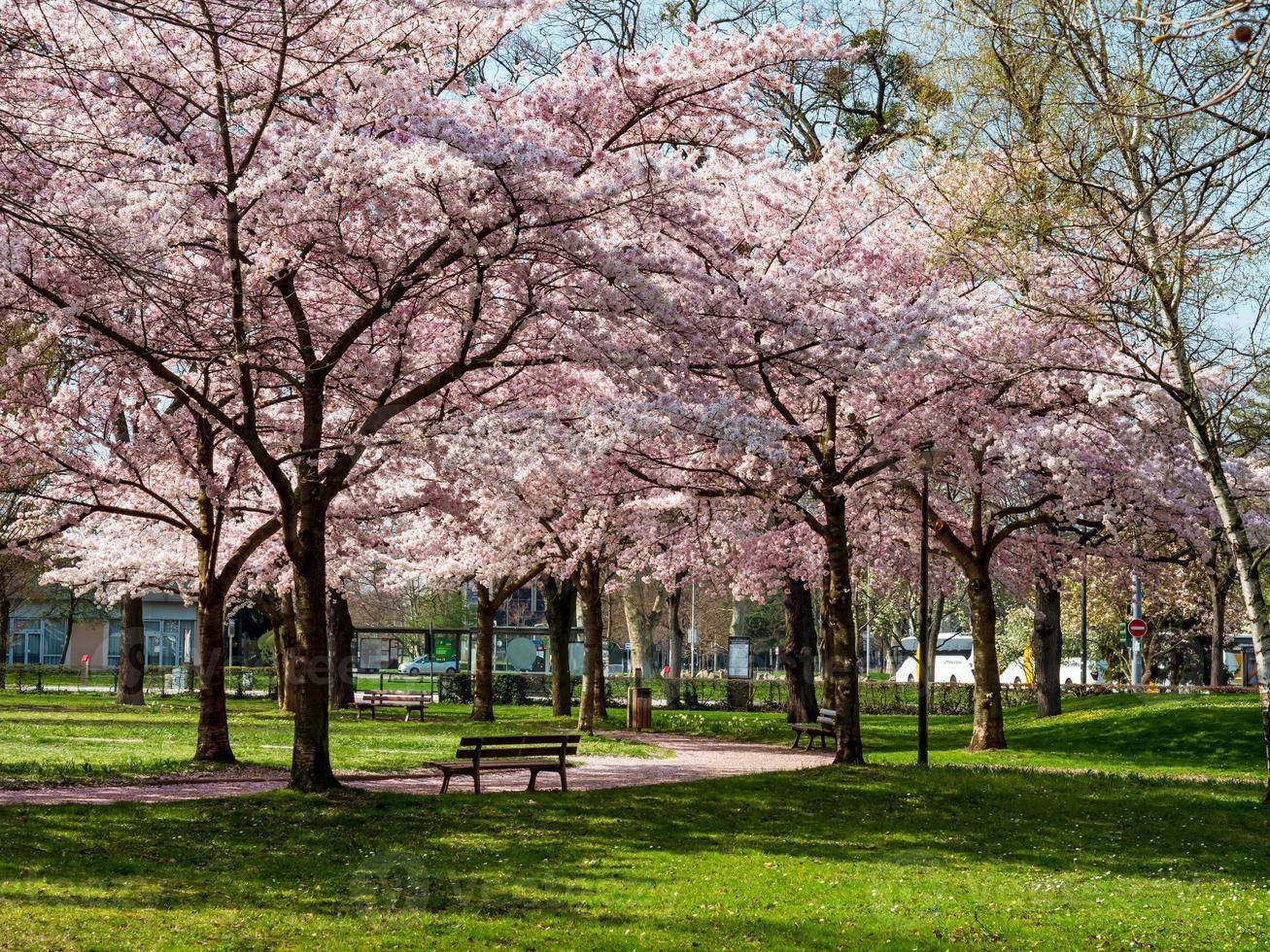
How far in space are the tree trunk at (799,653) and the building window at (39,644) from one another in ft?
171

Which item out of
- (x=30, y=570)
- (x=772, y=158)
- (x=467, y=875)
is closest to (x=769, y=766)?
(x=772, y=158)

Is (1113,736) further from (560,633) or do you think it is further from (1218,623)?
(560,633)

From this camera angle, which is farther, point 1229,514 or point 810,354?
→ point 810,354

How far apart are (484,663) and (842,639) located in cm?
1493

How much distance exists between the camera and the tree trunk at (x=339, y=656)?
3603 cm

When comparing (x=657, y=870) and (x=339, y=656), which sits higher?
(x=339, y=656)

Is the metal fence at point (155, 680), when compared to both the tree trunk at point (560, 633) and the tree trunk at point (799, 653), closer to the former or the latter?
the tree trunk at point (560, 633)

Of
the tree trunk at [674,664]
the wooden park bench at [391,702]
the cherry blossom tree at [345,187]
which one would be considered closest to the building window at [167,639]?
the tree trunk at [674,664]

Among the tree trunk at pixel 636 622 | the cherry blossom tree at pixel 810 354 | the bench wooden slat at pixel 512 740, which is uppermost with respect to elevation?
the cherry blossom tree at pixel 810 354

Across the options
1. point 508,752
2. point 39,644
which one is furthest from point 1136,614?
point 39,644

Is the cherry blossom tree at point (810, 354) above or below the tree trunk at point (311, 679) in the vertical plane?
above

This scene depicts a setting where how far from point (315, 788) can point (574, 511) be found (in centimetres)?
1187

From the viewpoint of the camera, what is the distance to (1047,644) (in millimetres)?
30516

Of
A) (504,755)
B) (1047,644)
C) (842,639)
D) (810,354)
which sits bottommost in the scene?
(504,755)
